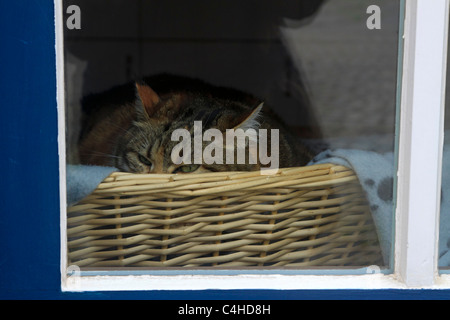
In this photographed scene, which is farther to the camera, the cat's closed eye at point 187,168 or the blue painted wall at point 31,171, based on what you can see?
the cat's closed eye at point 187,168

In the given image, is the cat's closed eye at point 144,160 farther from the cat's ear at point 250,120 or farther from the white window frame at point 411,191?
the white window frame at point 411,191

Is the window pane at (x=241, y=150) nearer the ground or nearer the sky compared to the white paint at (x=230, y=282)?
nearer the sky

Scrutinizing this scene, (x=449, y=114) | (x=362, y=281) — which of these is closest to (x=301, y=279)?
(x=362, y=281)

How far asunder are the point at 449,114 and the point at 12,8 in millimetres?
909

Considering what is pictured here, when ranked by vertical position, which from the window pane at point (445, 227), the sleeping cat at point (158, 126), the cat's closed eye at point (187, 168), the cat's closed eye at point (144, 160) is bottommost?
the window pane at point (445, 227)

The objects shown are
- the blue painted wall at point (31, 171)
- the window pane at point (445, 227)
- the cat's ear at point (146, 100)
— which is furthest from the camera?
the cat's ear at point (146, 100)

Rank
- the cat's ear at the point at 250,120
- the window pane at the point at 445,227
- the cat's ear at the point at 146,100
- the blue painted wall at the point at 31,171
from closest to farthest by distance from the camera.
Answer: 1. the blue painted wall at the point at 31,171
2. the window pane at the point at 445,227
3. the cat's ear at the point at 250,120
4. the cat's ear at the point at 146,100

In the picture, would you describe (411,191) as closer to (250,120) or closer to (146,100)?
(250,120)

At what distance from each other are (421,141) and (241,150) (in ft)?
1.70

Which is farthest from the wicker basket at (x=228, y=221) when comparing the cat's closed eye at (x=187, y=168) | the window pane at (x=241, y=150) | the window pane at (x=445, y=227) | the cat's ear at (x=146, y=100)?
the cat's ear at (x=146, y=100)

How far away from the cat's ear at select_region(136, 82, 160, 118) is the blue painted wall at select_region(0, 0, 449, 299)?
18.7 inches

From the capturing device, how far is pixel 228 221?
3.37 ft

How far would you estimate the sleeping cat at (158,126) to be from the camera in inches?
49.8

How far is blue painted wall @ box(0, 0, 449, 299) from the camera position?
2.71 feet
